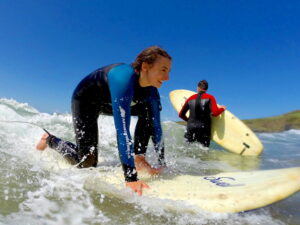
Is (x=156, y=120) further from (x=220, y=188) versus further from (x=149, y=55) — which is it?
(x=220, y=188)

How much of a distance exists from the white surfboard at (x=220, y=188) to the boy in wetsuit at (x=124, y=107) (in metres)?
0.21

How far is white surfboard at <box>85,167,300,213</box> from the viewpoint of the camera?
2375 mm

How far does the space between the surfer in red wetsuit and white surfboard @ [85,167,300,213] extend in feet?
13.1

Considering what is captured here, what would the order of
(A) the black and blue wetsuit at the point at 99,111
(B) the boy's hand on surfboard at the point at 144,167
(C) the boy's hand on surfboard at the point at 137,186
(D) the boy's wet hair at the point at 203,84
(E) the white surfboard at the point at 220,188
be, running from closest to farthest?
(E) the white surfboard at the point at 220,188 → (C) the boy's hand on surfboard at the point at 137,186 → (A) the black and blue wetsuit at the point at 99,111 → (B) the boy's hand on surfboard at the point at 144,167 → (D) the boy's wet hair at the point at 203,84

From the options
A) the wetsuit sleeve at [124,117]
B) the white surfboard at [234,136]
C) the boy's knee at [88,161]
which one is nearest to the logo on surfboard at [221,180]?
the wetsuit sleeve at [124,117]

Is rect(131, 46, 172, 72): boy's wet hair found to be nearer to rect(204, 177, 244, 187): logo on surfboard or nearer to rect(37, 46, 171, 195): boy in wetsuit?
rect(37, 46, 171, 195): boy in wetsuit

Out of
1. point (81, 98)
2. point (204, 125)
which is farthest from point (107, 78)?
point (204, 125)

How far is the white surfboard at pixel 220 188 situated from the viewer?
2.38m

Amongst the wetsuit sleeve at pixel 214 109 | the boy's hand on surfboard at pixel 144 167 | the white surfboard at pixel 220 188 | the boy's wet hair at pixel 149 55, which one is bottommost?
the white surfboard at pixel 220 188

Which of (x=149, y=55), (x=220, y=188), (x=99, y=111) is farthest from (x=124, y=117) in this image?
(x=220, y=188)

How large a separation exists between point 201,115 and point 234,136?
3.23ft

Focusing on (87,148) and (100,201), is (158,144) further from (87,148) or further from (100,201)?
(100,201)

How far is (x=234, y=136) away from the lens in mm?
7250

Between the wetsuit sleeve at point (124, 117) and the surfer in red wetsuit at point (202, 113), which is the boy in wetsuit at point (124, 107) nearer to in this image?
the wetsuit sleeve at point (124, 117)
